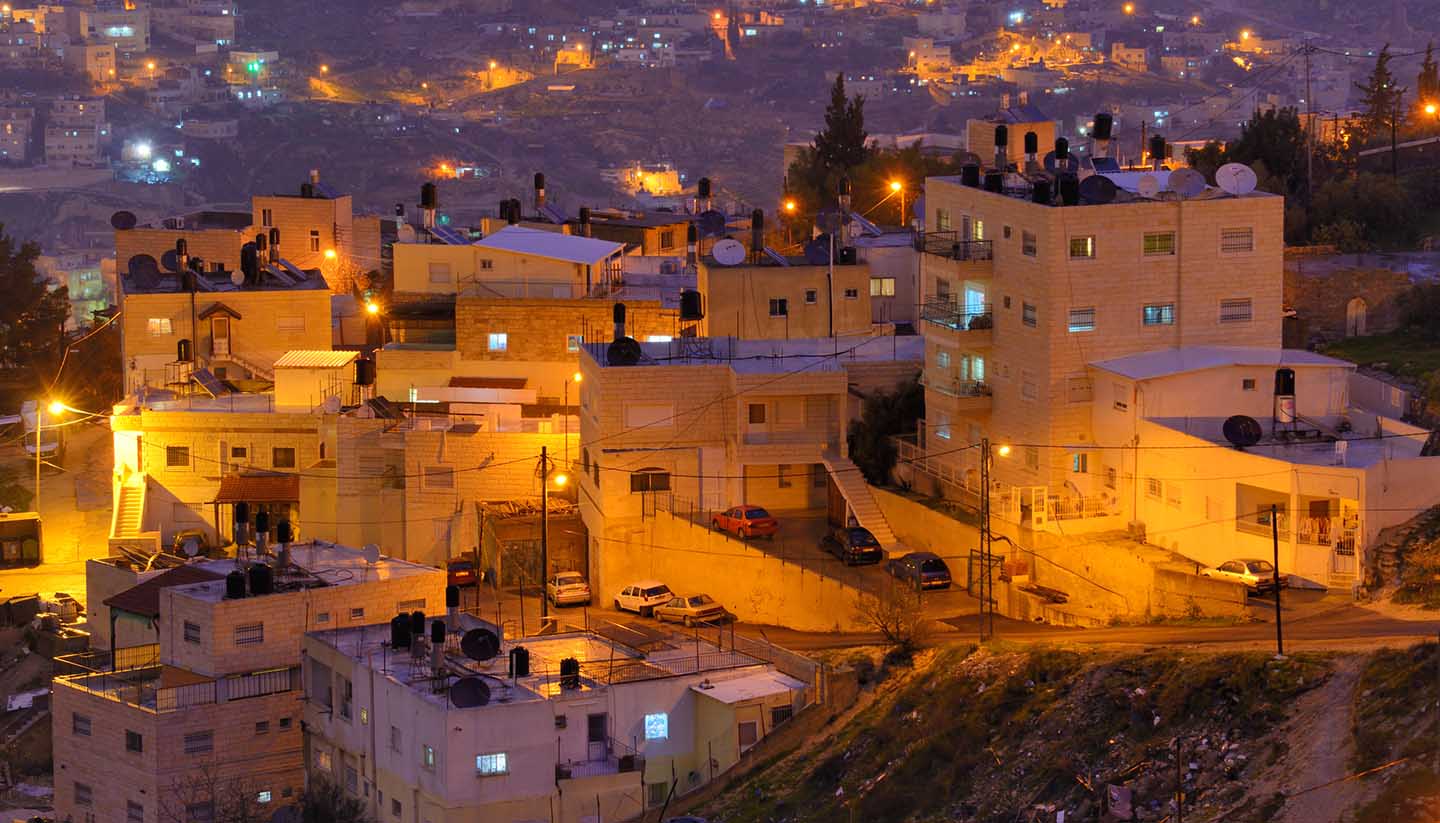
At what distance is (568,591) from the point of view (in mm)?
39094

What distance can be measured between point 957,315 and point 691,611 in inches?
237

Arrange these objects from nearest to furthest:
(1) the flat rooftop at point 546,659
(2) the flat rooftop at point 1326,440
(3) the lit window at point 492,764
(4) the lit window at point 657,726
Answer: (3) the lit window at point 492,764, (1) the flat rooftop at point 546,659, (4) the lit window at point 657,726, (2) the flat rooftop at point 1326,440

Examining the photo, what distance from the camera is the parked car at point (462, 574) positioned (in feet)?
133

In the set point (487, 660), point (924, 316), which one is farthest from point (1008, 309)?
point (487, 660)

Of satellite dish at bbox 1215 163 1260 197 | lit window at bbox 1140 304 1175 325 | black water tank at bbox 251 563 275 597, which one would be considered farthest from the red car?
satellite dish at bbox 1215 163 1260 197

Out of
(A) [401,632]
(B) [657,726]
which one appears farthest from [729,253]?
(B) [657,726]

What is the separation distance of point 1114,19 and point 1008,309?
159065mm

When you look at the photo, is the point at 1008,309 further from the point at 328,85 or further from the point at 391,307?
the point at 328,85

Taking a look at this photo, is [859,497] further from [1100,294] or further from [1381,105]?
[1381,105]

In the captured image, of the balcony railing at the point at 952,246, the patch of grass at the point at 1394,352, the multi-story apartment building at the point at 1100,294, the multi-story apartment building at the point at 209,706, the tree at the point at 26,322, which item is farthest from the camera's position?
the tree at the point at 26,322

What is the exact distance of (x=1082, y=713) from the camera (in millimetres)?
28266

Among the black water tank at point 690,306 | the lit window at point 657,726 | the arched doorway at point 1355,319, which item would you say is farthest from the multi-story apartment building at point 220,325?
the lit window at point 657,726

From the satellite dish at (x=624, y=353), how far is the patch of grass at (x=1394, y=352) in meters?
11.8

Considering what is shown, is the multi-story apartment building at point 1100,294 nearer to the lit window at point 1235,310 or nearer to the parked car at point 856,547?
the lit window at point 1235,310
